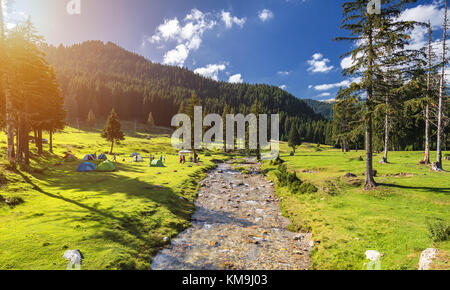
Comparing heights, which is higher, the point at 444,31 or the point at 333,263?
the point at 444,31

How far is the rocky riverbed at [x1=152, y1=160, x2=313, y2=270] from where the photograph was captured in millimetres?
9414

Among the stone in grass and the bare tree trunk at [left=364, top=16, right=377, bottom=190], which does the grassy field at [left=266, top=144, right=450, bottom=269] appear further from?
the bare tree trunk at [left=364, top=16, right=377, bottom=190]

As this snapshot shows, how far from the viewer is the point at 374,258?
8.64 m

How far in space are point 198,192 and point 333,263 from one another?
1616 centimetres

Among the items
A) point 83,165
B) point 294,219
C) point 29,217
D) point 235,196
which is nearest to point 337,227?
point 294,219

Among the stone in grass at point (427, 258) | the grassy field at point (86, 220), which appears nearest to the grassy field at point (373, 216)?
the stone in grass at point (427, 258)

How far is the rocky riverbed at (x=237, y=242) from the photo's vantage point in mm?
9414

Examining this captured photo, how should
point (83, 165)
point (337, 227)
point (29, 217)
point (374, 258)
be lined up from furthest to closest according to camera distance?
point (83, 165) < point (337, 227) < point (29, 217) < point (374, 258)

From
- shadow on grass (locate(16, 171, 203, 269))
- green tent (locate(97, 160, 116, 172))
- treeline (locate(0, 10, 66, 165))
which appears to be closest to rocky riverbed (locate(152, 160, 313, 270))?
shadow on grass (locate(16, 171, 203, 269))

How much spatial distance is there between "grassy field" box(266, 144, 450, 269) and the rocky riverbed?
110cm

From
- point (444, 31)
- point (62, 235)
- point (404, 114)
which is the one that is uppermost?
point (444, 31)

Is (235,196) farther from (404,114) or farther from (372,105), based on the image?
(404,114)

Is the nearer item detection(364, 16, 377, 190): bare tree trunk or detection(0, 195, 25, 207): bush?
detection(0, 195, 25, 207): bush

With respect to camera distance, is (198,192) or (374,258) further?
(198,192)
